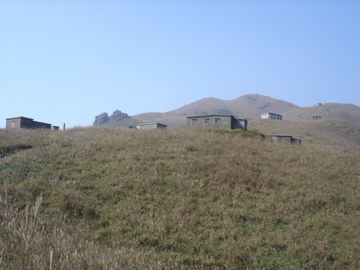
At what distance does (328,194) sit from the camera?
18031 millimetres

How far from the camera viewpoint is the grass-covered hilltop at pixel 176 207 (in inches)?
256

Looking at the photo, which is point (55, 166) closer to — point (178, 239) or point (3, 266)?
point (178, 239)

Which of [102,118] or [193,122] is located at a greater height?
[102,118]

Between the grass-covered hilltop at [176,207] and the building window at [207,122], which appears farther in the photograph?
the building window at [207,122]

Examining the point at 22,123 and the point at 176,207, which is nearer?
the point at 176,207

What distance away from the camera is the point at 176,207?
14750 millimetres

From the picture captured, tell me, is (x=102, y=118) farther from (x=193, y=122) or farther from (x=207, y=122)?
(x=207, y=122)

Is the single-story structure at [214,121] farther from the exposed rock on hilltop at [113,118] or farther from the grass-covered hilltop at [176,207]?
the exposed rock on hilltop at [113,118]

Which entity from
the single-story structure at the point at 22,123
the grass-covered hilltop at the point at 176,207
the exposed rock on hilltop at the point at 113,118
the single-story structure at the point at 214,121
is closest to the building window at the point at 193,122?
the single-story structure at the point at 214,121

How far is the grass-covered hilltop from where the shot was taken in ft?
21.4

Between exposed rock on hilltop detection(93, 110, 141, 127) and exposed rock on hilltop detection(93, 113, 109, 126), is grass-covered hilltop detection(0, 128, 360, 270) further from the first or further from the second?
exposed rock on hilltop detection(93, 113, 109, 126)

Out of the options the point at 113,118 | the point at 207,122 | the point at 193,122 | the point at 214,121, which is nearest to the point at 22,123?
the point at 193,122

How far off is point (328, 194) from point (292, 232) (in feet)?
18.3

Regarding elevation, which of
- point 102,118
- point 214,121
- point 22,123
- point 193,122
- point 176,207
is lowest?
point 176,207
